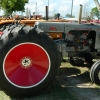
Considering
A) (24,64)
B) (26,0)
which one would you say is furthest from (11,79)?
(26,0)

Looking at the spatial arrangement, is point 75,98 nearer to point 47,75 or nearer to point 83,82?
point 47,75

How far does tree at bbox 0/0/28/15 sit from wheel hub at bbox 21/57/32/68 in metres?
23.2

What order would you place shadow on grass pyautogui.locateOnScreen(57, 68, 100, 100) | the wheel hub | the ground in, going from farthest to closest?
shadow on grass pyautogui.locateOnScreen(57, 68, 100, 100) < the ground < the wheel hub

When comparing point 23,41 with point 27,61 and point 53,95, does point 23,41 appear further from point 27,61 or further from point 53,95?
point 53,95

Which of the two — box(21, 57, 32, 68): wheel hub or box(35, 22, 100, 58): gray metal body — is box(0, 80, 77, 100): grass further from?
box(35, 22, 100, 58): gray metal body

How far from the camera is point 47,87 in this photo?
3799mm

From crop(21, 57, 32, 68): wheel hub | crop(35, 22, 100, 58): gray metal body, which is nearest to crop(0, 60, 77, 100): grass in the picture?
crop(21, 57, 32, 68): wheel hub

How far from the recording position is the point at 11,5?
85.4 feet

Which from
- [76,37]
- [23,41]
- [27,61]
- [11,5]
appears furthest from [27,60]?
[11,5]

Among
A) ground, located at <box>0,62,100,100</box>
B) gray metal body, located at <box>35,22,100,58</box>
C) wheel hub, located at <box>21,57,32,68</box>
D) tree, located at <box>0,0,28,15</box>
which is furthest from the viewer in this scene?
tree, located at <box>0,0,28,15</box>

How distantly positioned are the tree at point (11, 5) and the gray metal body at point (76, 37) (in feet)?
72.4

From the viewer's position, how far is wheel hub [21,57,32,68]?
3.66 metres

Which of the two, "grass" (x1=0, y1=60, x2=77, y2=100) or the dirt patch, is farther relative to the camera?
the dirt patch

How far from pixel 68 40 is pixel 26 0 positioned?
24635 mm
